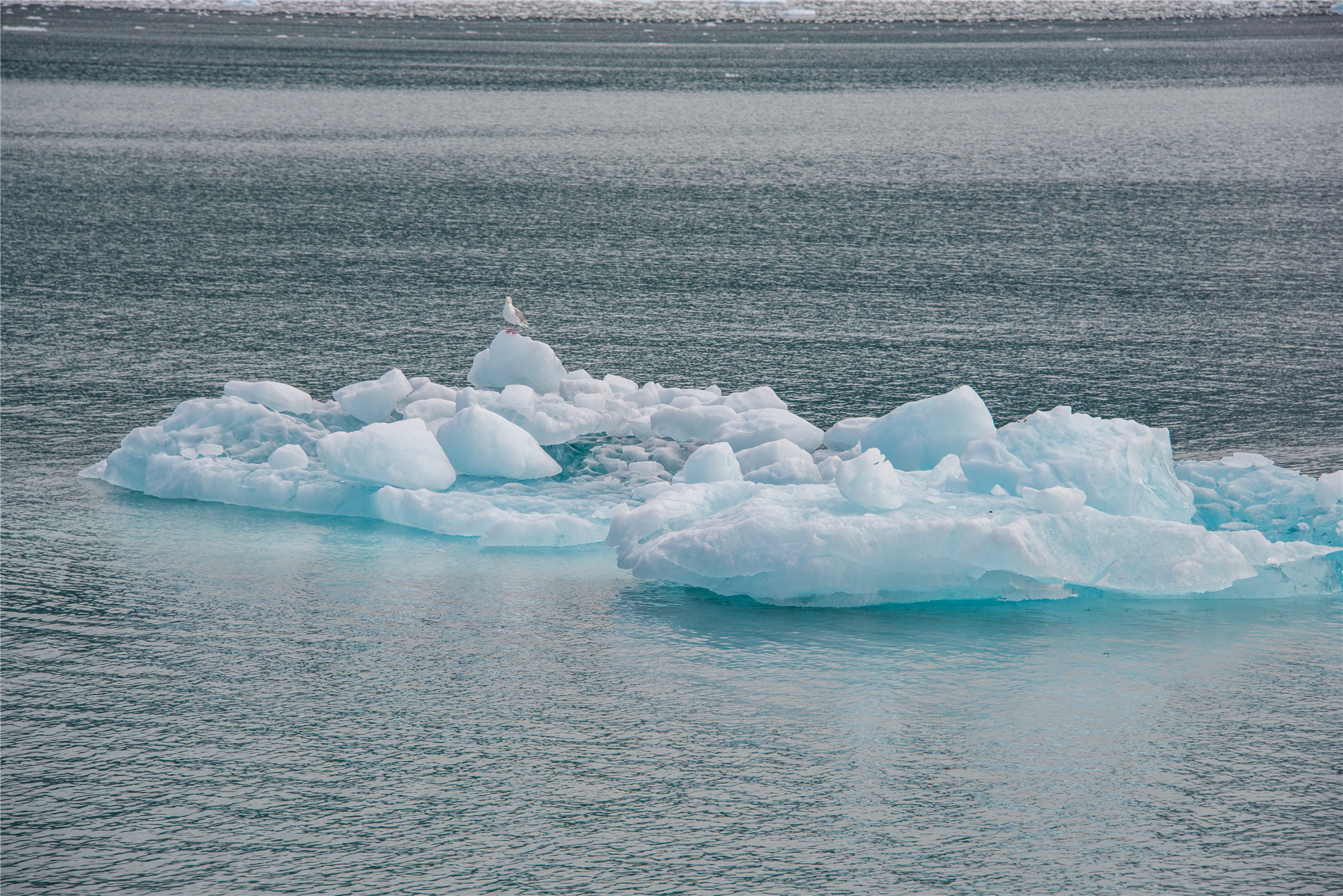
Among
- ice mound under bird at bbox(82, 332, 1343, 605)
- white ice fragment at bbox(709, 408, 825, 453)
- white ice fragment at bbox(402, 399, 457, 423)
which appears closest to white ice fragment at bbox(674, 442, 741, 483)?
ice mound under bird at bbox(82, 332, 1343, 605)

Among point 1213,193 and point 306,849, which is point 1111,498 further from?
point 1213,193

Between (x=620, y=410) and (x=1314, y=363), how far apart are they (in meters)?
4.55

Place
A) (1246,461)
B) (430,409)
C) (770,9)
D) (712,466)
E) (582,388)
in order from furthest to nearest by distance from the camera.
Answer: (770,9) < (582,388) < (430,409) < (1246,461) < (712,466)

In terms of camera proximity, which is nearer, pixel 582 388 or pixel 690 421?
pixel 690 421

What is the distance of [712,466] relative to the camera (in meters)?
6.32

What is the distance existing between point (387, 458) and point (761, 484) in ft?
5.67

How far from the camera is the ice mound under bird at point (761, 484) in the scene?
5.38 metres

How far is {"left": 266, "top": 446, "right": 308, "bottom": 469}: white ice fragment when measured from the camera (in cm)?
668

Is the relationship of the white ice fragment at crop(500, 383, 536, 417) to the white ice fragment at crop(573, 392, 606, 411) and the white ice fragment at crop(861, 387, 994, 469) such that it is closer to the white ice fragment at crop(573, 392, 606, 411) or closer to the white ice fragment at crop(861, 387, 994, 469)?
the white ice fragment at crop(573, 392, 606, 411)

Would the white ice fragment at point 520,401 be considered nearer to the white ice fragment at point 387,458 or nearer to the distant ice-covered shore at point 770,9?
the white ice fragment at point 387,458

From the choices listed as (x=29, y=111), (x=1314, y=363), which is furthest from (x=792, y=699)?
(x=29, y=111)

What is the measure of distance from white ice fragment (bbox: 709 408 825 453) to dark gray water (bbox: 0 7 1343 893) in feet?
2.65

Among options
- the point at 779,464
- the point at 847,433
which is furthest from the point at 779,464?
the point at 847,433

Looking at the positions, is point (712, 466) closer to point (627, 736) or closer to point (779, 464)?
point (779, 464)
